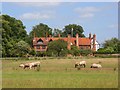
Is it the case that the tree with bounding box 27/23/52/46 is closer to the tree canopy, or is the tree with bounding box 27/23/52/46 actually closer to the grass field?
the tree canopy

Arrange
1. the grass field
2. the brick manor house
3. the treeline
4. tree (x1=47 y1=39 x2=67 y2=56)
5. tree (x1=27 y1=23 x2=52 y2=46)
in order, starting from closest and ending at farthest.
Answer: the grass field < the treeline < tree (x1=47 y1=39 x2=67 y2=56) < the brick manor house < tree (x1=27 y1=23 x2=52 y2=46)

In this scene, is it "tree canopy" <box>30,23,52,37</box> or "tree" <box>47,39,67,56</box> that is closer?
"tree" <box>47,39,67,56</box>

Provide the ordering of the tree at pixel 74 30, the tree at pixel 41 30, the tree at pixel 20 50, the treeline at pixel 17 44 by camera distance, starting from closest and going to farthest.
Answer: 1. the treeline at pixel 17 44
2. the tree at pixel 20 50
3. the tree at pixel 41 30
4. the tree at pixel 74 30

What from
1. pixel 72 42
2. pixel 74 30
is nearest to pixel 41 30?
pixel 74 30

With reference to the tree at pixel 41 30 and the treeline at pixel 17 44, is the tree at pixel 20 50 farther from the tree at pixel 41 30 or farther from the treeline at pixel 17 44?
the tree at pixel 41 30

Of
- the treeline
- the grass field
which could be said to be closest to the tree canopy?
the treeline

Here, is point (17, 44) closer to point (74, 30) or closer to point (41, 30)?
point (41, 30)

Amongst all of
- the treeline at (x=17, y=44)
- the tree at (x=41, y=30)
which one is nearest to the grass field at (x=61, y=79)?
the treeline at (x=17, y=44)

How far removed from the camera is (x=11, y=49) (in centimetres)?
8288

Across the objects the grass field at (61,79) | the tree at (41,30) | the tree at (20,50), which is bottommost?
the grass field at (61,79)

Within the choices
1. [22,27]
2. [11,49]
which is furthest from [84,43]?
[11,49]

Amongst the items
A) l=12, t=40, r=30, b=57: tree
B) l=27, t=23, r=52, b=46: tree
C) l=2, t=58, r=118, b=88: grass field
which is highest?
l=27, t=23, r=52, b=46: tree

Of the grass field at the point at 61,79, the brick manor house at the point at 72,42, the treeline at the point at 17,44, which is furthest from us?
the brick manor house at the point at 72,42

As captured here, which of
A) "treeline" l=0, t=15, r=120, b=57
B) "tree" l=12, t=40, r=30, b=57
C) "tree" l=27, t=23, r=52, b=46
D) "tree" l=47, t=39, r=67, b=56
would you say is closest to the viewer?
"treeline" l=0, t=15, r=120, b=57
